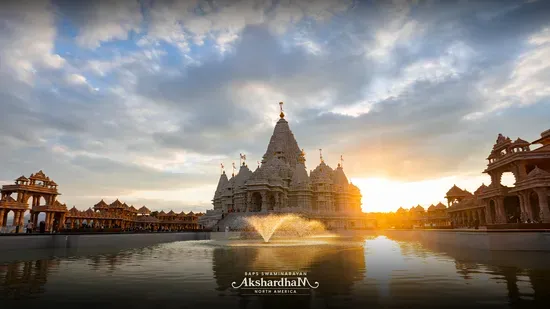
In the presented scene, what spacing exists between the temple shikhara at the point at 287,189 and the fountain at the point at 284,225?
2028 millimetres

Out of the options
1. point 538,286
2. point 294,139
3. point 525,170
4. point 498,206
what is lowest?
point 538,286

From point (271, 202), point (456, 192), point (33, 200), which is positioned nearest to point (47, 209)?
point (33, 200)

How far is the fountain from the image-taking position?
4800 cm

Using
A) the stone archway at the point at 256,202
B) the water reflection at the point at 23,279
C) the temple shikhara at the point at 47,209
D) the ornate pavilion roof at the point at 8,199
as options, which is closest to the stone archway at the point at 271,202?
the stone archway at the point at 256,202

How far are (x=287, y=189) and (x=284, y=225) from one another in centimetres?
1514

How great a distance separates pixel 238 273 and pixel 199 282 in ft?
7.40

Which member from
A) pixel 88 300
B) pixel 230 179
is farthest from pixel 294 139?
pixel 88 300

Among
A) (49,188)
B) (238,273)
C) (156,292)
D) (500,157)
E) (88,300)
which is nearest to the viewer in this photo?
(88,300)

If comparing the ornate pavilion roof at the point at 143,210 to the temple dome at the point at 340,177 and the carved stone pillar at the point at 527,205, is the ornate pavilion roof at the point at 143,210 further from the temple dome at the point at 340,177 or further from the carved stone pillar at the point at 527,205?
the carved stone pillar at the point at 527,205

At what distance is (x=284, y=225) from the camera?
5181 cm

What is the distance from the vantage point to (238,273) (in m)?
14.0

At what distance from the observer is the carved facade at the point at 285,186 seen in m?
61.3

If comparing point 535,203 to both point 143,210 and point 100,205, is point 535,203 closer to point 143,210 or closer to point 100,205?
point 100,205

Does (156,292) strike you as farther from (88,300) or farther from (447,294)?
(447,294)
